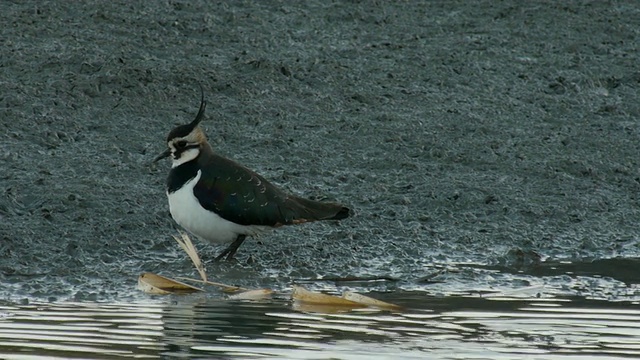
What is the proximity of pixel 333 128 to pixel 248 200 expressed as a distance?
2.38 m

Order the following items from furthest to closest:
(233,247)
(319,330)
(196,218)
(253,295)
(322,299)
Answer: (233,247) → (196,218) → (253,295) → (322,299) → (319,330)

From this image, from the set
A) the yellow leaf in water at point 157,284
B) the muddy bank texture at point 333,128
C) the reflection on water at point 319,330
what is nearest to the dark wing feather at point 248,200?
the muddy bank texture at point 333,128

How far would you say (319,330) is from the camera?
23.0 feet

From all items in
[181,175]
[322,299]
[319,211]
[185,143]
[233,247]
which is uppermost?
[185,143]

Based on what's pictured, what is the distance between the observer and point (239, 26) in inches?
498

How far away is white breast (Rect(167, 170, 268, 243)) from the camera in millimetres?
8742

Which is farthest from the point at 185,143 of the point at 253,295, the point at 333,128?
the point at 333,128

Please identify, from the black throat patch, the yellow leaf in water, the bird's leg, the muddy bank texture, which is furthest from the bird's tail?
the yellow leaf in water

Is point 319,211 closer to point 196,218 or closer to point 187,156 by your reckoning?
point 196,218

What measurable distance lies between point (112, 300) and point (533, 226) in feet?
11.2

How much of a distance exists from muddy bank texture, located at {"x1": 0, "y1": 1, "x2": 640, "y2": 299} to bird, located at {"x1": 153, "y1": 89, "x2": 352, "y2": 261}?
225mm

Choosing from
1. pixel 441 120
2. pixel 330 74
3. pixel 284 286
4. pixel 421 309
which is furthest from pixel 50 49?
pixel 421 309

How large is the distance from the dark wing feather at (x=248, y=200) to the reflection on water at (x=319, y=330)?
3.28 feet

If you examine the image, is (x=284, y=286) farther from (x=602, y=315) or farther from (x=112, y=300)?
(x=602, y=315)
